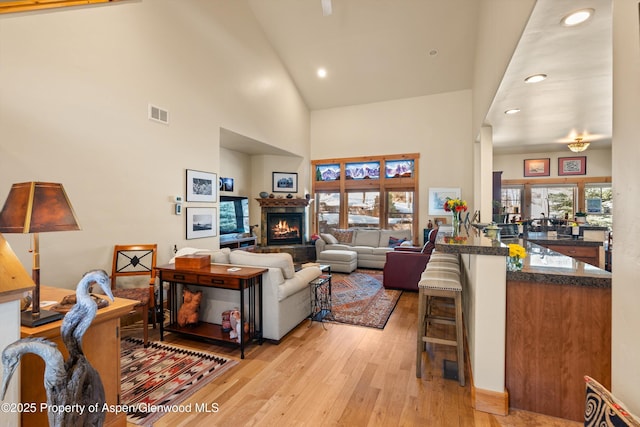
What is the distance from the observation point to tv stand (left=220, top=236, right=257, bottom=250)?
19.1ft

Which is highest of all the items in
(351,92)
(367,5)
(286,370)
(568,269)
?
(367,5)

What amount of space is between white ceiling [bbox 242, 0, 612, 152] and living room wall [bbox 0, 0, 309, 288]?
1553mm

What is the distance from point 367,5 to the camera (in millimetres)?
5289

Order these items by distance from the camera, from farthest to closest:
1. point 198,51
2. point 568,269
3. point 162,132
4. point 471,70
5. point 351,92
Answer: point 351,92, point 471,70, point 198,51, point 162,132, point 568,269

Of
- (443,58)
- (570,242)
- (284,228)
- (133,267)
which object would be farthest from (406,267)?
(443,58)

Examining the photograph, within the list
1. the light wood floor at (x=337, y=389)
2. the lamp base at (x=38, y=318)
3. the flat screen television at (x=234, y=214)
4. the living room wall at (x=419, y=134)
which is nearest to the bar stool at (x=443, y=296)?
the light wood floor at (x=337, y=389)

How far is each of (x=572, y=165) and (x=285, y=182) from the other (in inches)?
273

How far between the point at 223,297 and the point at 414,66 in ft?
Result: 20.3

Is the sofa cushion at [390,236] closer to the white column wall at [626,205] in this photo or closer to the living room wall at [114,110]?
the living room wall at [114,110]

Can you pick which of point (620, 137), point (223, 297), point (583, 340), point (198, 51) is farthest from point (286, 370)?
point (198, 51)

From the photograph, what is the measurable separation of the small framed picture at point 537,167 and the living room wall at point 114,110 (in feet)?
22.8

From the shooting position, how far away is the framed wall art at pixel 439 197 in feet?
22.9

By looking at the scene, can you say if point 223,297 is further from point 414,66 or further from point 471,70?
point 471,70

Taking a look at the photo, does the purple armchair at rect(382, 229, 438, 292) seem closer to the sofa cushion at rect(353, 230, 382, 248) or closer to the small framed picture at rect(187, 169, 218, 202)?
the sofa cushion at rect(353, 230, 382, 248)
